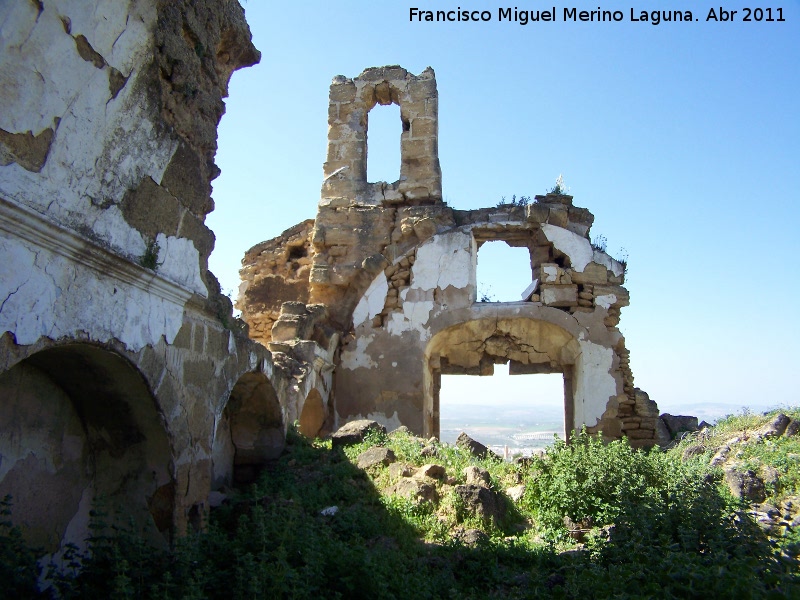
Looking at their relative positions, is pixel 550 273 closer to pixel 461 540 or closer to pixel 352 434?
pixel 352 434

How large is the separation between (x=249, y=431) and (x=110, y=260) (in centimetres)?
389

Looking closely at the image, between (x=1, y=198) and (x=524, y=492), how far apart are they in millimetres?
5446

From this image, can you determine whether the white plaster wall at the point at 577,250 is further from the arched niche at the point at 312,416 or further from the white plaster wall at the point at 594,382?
the arched niche at the point at 312,416

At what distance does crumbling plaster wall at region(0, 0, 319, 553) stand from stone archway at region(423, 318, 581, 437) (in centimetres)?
593

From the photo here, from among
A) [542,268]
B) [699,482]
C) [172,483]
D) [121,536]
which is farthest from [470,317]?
[121,536]

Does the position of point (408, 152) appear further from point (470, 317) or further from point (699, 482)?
point (699, 482)

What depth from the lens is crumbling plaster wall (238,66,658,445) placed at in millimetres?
10281

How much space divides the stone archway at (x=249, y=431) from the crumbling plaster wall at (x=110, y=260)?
1.52m

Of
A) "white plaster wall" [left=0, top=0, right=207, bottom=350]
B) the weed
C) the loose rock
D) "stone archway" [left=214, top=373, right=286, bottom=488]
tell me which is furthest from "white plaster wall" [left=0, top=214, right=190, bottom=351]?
the loose rock

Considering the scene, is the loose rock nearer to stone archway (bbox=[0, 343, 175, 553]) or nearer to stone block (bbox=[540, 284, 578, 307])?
stone archway (bbox=[0, 343, 175, 553])

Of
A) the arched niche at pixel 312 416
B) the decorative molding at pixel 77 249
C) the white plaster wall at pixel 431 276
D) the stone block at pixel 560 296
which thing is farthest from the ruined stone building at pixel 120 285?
the stone block at pixel 560 296

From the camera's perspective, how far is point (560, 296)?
10.5 meters

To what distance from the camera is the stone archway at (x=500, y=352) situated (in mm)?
10703

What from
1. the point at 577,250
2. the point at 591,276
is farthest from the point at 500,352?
the point at 577,250
